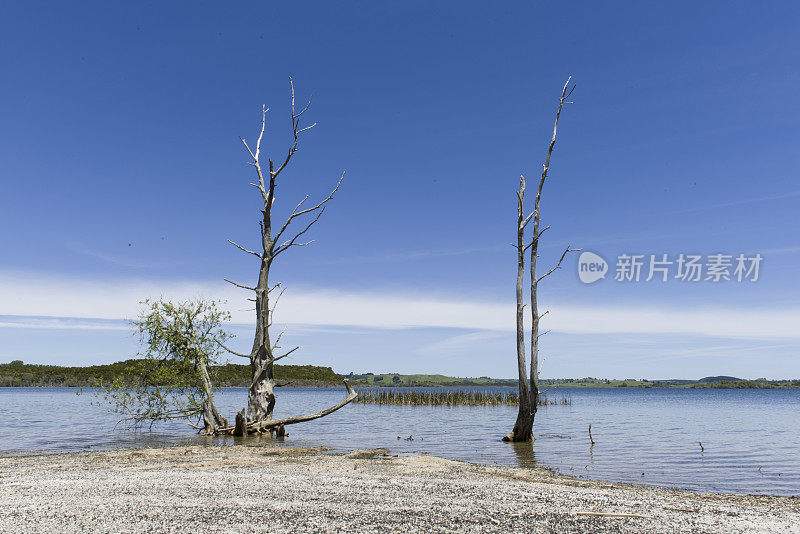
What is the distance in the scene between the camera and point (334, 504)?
855 centimetres

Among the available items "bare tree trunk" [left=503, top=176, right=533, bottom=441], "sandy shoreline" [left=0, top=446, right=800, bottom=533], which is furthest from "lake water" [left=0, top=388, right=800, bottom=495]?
"sandy shoreline" [left=0, top=446, right=800, bottom=533]

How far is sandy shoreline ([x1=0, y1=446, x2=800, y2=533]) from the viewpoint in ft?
24.2

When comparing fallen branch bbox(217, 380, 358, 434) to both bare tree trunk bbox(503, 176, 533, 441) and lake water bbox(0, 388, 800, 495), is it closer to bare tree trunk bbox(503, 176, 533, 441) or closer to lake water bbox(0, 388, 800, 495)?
lake water bbox(0, 388, 800, 495)

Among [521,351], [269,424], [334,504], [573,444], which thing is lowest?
[573,444]

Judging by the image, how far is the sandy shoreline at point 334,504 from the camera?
7.36 metres

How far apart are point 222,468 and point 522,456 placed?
35.9 ft

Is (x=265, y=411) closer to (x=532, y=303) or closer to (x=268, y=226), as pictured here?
(x=268, y=226)

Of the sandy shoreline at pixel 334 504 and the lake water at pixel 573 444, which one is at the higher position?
the sandy shoreline at pixel 334 504

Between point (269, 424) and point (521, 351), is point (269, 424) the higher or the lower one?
the lower one

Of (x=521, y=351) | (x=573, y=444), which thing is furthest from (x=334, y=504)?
(x=573, y=444)

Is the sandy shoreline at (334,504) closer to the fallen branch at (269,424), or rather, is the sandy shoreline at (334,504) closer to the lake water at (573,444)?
the lake water at (573,444)

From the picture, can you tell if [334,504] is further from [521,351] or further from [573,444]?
[573,444]

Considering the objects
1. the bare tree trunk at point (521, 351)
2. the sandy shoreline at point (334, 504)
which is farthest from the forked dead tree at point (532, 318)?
the sandy shoreline at point (334, 504)

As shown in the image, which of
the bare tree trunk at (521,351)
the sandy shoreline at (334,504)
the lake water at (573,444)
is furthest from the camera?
the bare tree trunk at (521,351)
